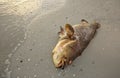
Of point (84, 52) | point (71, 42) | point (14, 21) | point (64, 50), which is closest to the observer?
point (64, 50)

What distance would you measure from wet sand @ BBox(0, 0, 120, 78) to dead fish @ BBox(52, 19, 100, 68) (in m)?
0.12

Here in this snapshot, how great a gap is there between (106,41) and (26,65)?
1.76 metres

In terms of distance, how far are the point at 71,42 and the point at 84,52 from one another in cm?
38

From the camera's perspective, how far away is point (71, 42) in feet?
→ 15.6

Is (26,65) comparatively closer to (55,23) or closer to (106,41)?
(55,23)

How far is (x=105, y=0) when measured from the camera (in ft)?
21.0

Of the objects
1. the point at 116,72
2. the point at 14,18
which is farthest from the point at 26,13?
the point at 116,72

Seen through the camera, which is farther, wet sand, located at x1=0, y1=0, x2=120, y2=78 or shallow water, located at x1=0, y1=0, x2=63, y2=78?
shallow water, located at x1=0, y1=0, x2=63, y2=78

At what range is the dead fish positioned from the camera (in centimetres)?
455

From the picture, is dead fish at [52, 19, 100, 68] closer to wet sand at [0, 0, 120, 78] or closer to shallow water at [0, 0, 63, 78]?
wet sand at [0, 0, 120, 78]

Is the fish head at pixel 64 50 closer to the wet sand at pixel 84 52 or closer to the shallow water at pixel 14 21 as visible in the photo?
the wet sand at pixel 84 52

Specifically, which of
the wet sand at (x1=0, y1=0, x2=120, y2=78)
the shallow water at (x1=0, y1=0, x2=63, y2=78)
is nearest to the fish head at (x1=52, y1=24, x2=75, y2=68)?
the wet sand at (x1=0, y1=0, x2=120, y2=78)

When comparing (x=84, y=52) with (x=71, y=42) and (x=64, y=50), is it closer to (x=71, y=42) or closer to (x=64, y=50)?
(x=71, y=42)

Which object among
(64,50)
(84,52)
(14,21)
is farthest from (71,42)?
(14,21)
